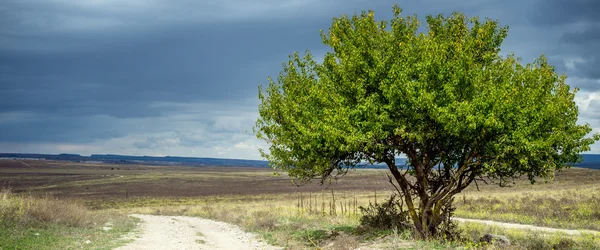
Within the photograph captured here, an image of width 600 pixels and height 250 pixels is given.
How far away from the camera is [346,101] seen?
58.0 ft

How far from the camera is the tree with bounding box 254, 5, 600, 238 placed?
15948mm

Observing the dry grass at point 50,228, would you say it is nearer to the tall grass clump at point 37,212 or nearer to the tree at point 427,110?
the tall grass clump at point 37,212

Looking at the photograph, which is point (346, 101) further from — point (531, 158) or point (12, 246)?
point (12, 246)

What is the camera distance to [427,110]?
53.2 ft

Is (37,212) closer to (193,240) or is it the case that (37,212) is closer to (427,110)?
(193,240)

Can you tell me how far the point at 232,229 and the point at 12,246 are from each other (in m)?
12.6

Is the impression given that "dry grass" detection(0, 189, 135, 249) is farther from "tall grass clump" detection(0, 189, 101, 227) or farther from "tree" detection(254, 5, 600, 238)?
"tree" detection(254, 5, 600, 238)

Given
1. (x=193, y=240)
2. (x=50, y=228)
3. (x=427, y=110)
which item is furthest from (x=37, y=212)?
(x=427, y=110)

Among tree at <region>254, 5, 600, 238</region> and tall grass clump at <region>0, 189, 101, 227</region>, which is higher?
tree at <region>254, 5, 600, 238</region>

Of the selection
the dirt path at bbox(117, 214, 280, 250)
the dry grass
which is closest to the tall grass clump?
the dry grass

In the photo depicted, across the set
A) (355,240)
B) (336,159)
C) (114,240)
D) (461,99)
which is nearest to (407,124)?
(461,99)

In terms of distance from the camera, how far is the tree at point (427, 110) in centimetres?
1595

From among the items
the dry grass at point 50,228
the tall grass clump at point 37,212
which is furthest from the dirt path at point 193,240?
the tall grass clump at point 37,212

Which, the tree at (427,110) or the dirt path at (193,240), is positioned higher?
the tree at (427,110)
